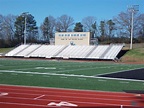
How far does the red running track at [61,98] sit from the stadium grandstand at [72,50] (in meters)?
29.6

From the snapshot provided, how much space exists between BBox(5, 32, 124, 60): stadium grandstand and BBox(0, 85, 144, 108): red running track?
29.6m

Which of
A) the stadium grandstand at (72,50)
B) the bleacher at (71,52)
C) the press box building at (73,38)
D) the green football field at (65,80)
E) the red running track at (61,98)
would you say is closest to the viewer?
the red running track at (61,98)

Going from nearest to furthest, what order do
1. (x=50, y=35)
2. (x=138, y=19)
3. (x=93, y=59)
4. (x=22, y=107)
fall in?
(x=22, y=107) < (x=93, y=59) < (x=138, y=19) < (x=50, y=35)

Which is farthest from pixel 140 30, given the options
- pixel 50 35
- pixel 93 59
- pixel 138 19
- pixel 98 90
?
pixel 98 90

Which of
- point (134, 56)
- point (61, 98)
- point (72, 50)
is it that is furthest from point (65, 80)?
point (72, 50)

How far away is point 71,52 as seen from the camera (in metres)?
44.4

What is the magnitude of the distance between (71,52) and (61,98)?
1397 inches

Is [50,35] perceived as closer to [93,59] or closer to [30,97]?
[93,59]

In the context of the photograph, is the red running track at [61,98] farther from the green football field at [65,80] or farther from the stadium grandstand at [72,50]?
the stadium grandstand at [72,50]

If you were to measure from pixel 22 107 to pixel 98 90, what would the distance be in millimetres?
4400

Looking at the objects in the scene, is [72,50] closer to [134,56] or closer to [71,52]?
[71,52]

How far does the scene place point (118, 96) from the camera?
977 cm

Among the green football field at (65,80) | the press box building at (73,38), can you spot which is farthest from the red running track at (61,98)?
the press box building at (73,38)

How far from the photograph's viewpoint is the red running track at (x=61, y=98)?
25.5 ft
